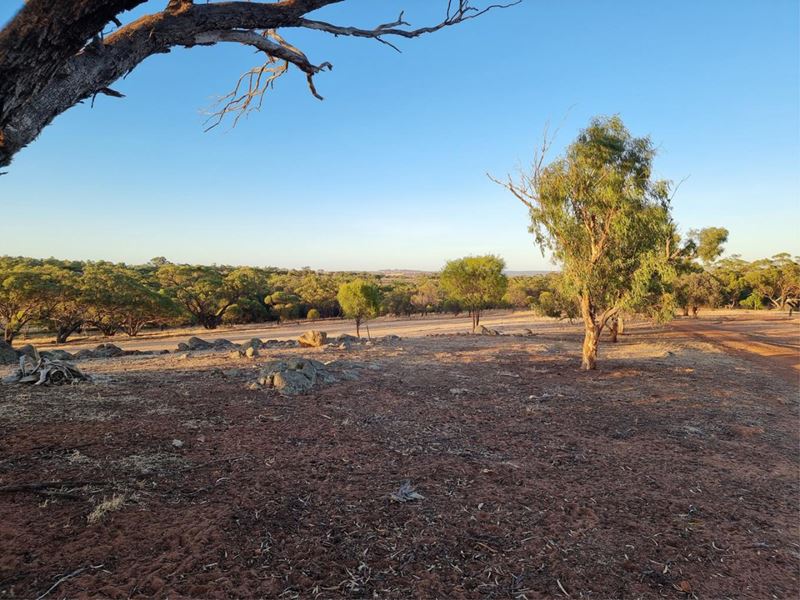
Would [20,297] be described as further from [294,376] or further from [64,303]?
[294,376]

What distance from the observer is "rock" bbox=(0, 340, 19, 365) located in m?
13.7

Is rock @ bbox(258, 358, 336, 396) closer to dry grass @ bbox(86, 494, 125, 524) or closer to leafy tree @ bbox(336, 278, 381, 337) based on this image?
dry grass @ bbox(86, 494, 125, 524)

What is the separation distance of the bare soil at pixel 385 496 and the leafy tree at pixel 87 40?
2976mm

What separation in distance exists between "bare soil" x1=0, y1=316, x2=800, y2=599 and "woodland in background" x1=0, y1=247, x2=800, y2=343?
7.97 metres

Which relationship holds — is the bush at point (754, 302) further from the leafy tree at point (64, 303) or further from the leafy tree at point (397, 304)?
the leafy tree at point (64, 303)

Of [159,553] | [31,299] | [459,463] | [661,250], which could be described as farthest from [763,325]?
[31,299]

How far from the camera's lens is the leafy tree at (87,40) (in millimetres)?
2416

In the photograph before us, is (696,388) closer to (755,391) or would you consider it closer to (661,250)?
(755,391)

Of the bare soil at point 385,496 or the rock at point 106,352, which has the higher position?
the bare soil at point 385,496

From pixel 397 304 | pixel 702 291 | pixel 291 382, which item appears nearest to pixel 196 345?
pixel 291 382

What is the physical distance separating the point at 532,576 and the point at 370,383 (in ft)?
25.8

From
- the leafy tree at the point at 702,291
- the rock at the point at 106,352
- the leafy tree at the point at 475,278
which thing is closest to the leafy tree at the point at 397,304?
the leafy tree at the point at 475,278

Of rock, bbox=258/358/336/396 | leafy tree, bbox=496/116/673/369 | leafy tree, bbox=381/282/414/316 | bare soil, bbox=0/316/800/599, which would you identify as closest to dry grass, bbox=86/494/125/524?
bare soil, bbox=0/316/800/599

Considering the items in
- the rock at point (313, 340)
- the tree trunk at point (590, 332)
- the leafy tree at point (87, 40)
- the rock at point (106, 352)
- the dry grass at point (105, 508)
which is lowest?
the rock at point (106, 352)
